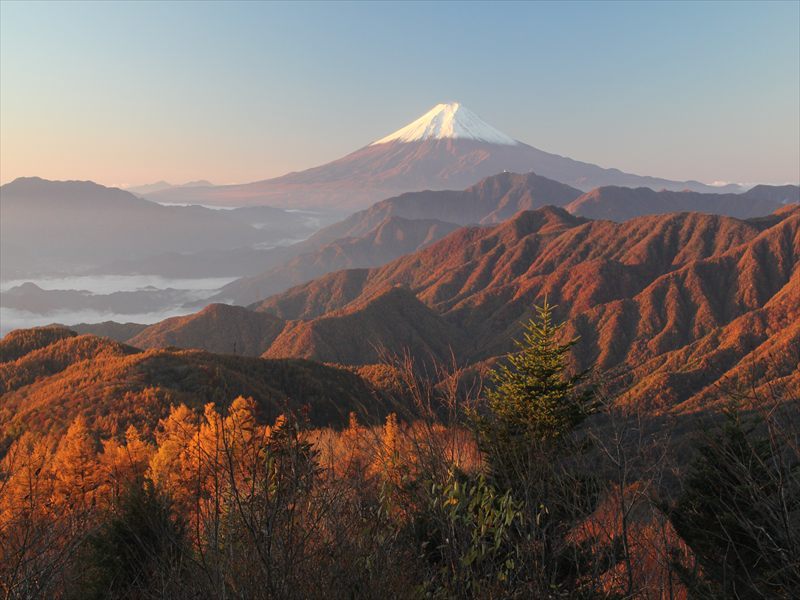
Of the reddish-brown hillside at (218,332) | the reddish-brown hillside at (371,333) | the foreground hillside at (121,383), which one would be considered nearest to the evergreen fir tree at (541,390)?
the foreground hillside at (121,383)

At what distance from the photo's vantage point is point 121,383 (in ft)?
185

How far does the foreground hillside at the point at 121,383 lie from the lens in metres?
50.0

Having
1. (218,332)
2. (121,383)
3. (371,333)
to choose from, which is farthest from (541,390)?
(218,332)

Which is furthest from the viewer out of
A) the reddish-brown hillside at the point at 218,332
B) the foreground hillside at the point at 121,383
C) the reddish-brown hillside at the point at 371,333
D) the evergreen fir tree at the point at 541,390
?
the reddish-brown hillside at the point at 218,332

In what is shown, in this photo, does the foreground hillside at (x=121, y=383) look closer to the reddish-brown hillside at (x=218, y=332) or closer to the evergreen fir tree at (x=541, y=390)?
the evergreen fir tree at (x=541, y=390)

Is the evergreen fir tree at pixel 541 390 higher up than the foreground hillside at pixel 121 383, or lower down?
higher up

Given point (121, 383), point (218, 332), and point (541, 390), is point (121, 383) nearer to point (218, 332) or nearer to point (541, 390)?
point (541, 390)

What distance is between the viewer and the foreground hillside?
1970 inches

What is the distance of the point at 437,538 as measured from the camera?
368 inches

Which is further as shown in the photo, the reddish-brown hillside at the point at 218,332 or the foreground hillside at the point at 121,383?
the reddish-brown hillside at the point at 218,332

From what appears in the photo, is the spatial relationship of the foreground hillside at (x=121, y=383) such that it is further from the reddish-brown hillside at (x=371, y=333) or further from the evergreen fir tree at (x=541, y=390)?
the reddish-brown hillside at (x=371, y=333)

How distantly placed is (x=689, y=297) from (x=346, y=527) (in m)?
204

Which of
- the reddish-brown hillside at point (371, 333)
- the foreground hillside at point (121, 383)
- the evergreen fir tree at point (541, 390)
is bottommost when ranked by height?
the reddish-brown hillside at point (371, 333)

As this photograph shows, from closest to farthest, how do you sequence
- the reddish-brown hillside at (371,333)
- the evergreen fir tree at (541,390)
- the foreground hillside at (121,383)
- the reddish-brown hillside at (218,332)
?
the evergreen fir tree at (541,390) → the foreground hillside at (121,383) → the reddish-brown hillside at (371,333) → the reddish-brown hillside at (218,332)
